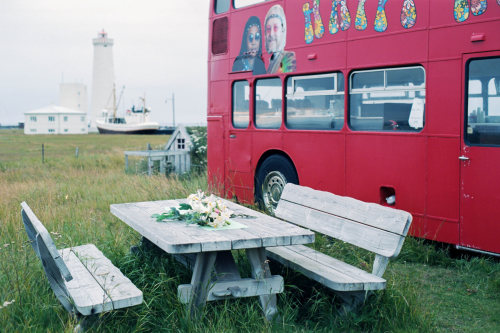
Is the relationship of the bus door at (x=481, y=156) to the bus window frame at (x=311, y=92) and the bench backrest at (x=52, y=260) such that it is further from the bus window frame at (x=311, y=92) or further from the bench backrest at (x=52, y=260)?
the bench backrest at (x=52, y=260)

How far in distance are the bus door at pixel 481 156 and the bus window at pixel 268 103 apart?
11.0 ft

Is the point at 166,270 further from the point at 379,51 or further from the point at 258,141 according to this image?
the point at 258,141

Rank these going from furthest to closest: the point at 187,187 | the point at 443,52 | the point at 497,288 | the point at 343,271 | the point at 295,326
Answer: the point at 187,187 → the point at 443,52 → the point at 497,288 → the point at 343,271 → the point at 295,326

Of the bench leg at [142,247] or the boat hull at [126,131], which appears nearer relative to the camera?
the bench leg at [142,247]

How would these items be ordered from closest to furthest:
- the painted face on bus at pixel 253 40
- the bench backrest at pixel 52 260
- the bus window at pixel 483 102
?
the bench backrest at pixel 52 260
the bus window at pixel 483 102
the painted face on bus at pixel 253 40

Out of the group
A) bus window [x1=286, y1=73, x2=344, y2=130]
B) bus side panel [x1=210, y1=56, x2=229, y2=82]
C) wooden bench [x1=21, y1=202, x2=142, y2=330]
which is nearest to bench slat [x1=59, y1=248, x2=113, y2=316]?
wooden bench [x1=21, y1=202, x2=142, y2=330]

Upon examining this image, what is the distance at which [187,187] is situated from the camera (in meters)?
10.5

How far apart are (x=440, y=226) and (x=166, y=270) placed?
3.12m

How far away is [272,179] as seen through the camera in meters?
9.52

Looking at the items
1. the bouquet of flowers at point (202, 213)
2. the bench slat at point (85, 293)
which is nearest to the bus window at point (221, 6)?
the bouquet of flowers at point (202, 213)

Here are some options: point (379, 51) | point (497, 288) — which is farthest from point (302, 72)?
point (497, 288)

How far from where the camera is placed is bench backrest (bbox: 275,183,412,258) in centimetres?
457

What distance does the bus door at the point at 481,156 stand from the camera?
20.5 feet

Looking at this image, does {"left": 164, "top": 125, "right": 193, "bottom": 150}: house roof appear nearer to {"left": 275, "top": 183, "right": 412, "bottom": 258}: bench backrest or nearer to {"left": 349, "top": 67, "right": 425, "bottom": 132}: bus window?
{"left": 349, "top": 67, "right": 425, "bottom": 132}: bus window
